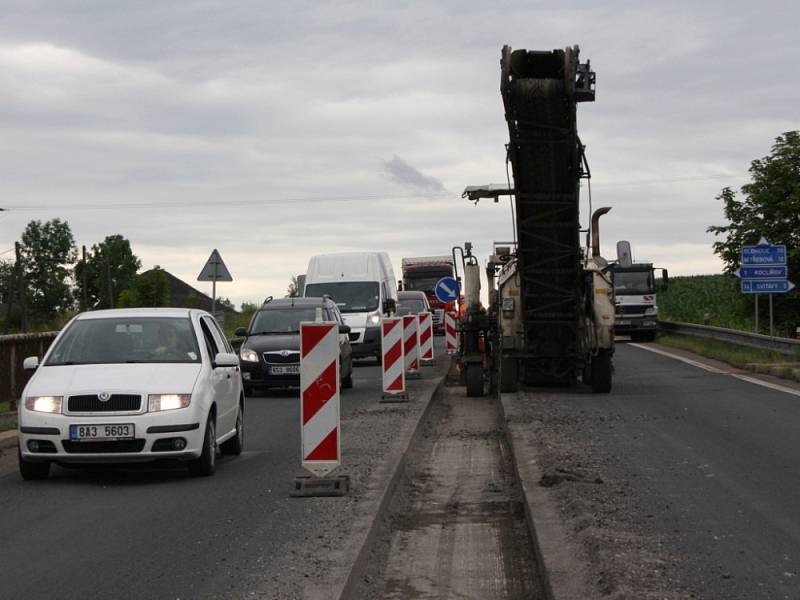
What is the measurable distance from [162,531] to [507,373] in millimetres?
12902

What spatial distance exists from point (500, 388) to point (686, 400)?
336cm

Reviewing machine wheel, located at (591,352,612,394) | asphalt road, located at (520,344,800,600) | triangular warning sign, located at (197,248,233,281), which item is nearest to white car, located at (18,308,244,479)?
asphalt road, located at (520,344,800,600)

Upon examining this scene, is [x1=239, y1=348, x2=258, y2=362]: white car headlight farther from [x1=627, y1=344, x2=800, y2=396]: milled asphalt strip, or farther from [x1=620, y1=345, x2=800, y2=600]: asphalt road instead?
[x1=627, y1=344, x2=800, y2=396]: milled asphalt strip

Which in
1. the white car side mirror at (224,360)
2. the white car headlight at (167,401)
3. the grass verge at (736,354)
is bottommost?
the grass verge at (736,354)

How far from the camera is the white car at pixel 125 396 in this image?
10.8 metres

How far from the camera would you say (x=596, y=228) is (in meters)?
20.7

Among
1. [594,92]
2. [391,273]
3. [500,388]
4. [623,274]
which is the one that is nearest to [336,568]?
[594,92]

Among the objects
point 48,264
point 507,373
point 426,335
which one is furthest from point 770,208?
point 48,264

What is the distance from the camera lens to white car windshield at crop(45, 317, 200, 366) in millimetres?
11750

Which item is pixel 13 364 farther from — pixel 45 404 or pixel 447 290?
pixel 447 290

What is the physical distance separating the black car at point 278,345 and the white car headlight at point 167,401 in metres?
9.85

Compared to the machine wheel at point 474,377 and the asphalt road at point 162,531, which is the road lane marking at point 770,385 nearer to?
the machine wheel at point 474,377

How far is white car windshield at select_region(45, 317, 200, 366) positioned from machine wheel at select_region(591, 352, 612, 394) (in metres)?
10.1

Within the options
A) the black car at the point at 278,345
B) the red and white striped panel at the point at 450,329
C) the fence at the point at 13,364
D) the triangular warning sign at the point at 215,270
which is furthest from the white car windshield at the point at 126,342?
the red and white striped panel at the point at 450,329
